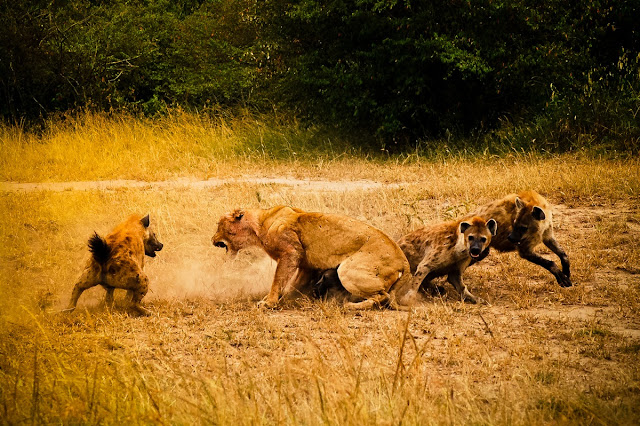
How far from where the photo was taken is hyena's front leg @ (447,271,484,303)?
7387mm

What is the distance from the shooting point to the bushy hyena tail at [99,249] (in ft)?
21.3

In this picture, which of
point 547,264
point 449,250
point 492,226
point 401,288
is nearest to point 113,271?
point 401,288

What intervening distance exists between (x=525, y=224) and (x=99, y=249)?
4.25m

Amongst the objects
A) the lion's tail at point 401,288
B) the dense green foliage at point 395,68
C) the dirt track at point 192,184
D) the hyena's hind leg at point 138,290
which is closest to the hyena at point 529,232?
the lion's tail at point 401,288

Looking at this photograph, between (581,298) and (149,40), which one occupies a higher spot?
(149,40)

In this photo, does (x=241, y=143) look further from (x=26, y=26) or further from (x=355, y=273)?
(x=355, y=273)

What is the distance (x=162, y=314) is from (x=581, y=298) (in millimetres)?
3918

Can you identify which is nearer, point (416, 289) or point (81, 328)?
point (81, 328)

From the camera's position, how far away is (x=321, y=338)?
19.8 feet

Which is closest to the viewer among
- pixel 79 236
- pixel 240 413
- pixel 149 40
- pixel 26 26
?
pixel 240 413

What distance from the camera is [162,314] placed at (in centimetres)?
691

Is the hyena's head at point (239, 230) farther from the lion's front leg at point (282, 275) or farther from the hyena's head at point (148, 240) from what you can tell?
the hyena's head at point (148, 240)

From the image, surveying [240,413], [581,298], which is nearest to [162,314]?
[240,413]

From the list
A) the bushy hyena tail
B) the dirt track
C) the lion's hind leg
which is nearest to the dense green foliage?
the dirt track
